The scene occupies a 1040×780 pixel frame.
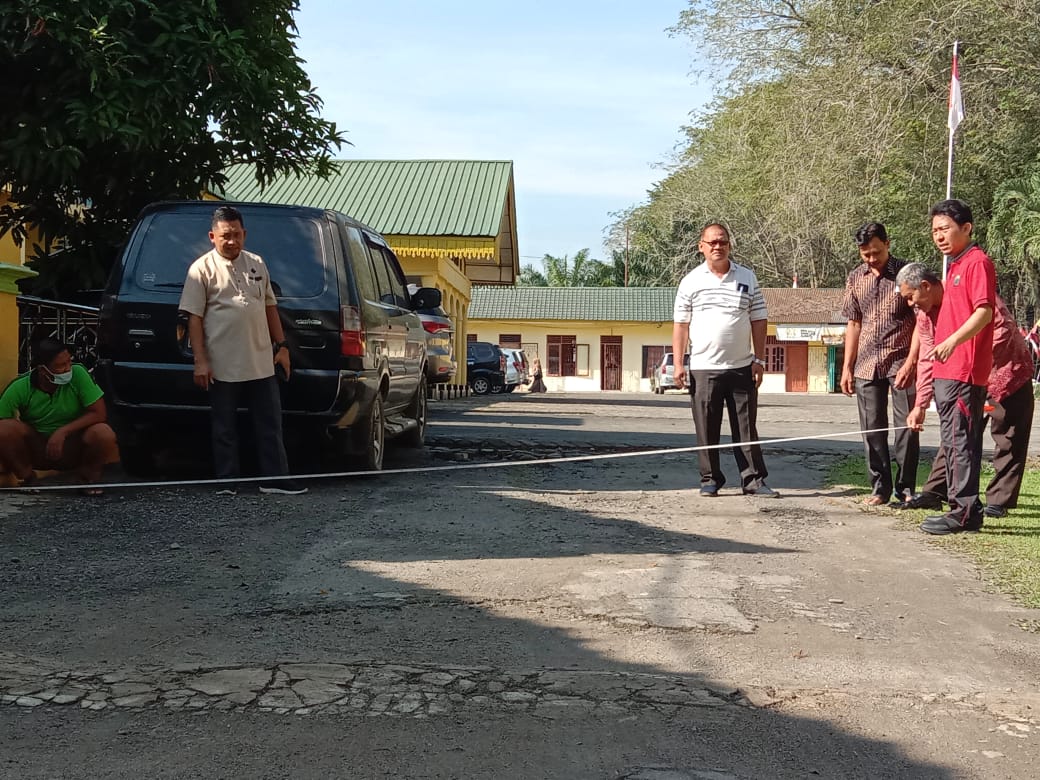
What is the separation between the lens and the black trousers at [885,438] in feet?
25.9

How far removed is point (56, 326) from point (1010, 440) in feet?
24.2

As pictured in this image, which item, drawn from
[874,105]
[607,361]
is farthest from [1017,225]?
[607,361]

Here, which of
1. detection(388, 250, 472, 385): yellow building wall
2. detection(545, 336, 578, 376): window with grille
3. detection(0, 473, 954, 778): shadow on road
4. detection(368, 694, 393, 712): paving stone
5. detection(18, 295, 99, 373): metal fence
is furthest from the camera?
detection(545, 336, 578, 376): window with grille

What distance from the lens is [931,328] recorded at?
750cm

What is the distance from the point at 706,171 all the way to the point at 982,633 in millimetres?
47938

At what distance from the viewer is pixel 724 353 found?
8.52m

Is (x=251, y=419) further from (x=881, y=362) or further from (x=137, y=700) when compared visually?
(x=137, y=700)

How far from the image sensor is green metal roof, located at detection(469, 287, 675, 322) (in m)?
58.8

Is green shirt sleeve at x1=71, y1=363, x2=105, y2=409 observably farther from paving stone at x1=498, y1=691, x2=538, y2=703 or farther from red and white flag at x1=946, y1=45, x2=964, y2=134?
red and white flag at x1=946, y1=45, x2=964, y2=134

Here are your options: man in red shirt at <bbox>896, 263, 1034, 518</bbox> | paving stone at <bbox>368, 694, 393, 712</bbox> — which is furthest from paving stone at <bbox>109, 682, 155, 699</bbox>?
man in red shirt at <bbox>896, 263, 1034, 518</bbox>

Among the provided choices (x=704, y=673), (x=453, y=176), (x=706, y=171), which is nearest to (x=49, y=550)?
(x=704, y=673)

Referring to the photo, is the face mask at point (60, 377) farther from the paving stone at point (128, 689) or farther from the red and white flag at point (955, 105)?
the red and white flag at point (955, 105)

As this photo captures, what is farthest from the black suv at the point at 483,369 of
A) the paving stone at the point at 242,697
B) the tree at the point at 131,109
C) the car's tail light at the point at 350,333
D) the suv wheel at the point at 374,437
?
the paving stone at the point at 242,697

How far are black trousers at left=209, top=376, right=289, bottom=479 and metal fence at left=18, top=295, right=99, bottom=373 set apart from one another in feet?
6.07
